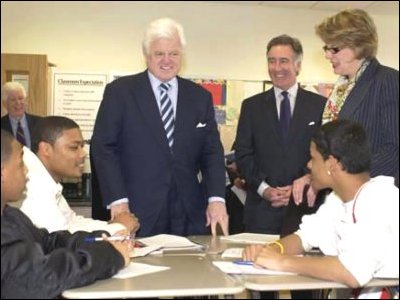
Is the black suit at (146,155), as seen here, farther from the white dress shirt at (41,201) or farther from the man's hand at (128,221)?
the white dress shirt at (41,201)

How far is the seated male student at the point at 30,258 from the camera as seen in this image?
1.20 metres

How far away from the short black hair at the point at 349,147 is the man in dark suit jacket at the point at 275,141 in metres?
0.98

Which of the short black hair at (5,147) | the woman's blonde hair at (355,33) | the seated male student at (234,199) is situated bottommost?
the seated male student at (234,199)

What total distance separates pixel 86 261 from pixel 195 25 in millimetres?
4008

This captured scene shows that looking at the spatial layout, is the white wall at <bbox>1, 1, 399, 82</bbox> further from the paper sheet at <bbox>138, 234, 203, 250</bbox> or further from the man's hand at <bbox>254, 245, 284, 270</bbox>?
the man's hand at <bbox>254, 245, 284, 270</bbox>

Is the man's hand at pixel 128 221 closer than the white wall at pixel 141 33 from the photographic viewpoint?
Yes

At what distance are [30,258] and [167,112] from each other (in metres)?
1.20

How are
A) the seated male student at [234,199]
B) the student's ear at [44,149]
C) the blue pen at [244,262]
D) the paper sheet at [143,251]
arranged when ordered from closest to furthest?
the blue pen at [244,262], the paper sheet at [143,251], the student's ear at [44,149], the seated male student at [234,199]

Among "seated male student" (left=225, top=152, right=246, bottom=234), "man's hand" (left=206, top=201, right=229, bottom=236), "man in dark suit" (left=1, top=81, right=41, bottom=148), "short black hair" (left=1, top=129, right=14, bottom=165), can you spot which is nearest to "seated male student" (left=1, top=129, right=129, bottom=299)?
"short black hair" (left=1, top=129, right=14, bottom=165)

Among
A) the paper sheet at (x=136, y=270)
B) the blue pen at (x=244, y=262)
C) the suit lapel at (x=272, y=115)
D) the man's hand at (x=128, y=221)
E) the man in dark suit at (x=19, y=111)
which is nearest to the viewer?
the paper sheet at (x=136, y=270)

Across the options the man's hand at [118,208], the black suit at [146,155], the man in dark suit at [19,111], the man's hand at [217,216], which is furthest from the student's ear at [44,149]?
the man in dark suit at [19,111]

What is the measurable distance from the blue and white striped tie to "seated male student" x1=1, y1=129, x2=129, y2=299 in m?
0.83

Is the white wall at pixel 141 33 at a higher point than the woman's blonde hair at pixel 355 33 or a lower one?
higher

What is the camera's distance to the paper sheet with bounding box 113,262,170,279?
4.69 ft
